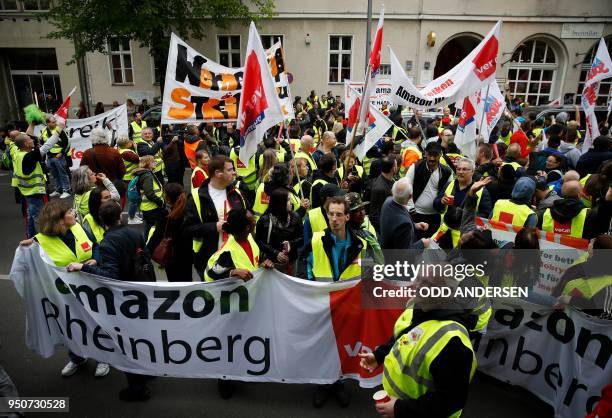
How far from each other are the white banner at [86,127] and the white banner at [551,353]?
781 centimetres

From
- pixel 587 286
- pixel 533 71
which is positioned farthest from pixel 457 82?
pixel 533 71

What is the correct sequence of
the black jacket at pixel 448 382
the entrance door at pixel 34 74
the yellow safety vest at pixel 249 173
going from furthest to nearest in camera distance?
the entrance door at pixel 34 74 < the yellow safety vest at pixel 249 173 < the black jacket at pixel 448 382

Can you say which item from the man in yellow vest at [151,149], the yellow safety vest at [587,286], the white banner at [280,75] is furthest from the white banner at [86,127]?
the yellow safety vest at [587,286]

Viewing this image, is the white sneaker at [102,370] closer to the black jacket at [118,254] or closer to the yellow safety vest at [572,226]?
the black jacket at [118,254]

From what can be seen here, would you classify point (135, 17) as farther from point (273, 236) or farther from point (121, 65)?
point (273, 236)

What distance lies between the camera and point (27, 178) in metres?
6.58

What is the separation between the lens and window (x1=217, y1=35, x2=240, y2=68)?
891 inches

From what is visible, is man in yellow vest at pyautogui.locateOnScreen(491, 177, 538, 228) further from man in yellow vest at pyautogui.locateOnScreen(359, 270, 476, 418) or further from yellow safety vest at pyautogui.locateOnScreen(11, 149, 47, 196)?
yellow safety vest at pyautogui.locateOnScreen(11, 149, 47, 196)

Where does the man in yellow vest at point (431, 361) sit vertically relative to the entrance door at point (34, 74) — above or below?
below

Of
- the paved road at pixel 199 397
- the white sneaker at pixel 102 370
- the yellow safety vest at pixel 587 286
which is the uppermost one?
the yellow safety vest at pixel 587 286

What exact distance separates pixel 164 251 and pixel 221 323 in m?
1.10

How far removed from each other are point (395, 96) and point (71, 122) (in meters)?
6.46

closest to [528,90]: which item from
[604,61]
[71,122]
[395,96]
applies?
[604,61]

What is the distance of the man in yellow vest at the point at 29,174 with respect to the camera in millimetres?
6527
